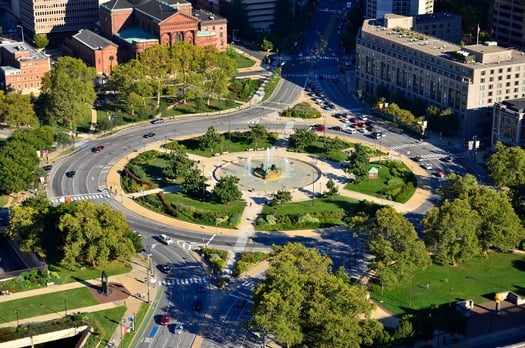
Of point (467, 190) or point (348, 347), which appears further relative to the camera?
point (467, 190)

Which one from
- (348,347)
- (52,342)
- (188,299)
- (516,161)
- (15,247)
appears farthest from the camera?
(516,161)

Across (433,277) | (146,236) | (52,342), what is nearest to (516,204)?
(433,277)

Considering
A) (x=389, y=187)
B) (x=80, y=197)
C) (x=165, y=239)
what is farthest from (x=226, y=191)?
(x=389, y=187)

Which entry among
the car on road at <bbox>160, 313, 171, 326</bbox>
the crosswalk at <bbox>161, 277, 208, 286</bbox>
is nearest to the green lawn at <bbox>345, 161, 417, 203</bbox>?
the crosswalk at <bbox>161, 277, 208, 286</bbox>

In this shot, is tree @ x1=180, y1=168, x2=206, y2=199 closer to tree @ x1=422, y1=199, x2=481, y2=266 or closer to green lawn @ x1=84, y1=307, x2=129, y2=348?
green lawn @ x1=84, y1=307, x2=129, y2=348

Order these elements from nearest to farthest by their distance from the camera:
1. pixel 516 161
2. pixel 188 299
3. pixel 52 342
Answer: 1. pixel 52 342
2. pixel 188 299
3. pixel 516 161

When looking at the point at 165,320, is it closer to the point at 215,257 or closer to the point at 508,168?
the point at 215,257

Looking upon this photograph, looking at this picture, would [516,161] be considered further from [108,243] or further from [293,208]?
[108,243]
